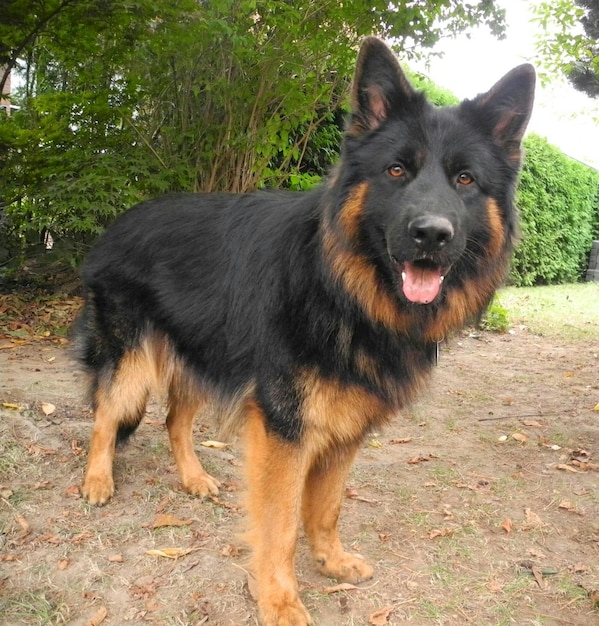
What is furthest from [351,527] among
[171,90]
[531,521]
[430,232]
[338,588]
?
[171,90]

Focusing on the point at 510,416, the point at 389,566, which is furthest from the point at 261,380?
the point at 510,416

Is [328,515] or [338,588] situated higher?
[328,515]

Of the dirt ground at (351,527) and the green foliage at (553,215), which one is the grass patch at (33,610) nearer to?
the dirt ground at (351,527)

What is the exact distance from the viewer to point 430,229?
2.44 m

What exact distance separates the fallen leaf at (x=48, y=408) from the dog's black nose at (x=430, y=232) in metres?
3.46

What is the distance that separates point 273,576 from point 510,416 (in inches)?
149

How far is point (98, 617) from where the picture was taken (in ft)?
9.02

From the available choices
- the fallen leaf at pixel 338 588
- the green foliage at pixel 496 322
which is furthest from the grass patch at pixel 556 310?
the fallen leaf at pixel 338 588

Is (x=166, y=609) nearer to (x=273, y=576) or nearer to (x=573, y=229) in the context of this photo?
(x=273, y=576)

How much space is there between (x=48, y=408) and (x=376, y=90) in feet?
11.5

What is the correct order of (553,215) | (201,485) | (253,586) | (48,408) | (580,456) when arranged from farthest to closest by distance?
(553,215) < (580,456) < (48,408) < (201,485) < (253,586)

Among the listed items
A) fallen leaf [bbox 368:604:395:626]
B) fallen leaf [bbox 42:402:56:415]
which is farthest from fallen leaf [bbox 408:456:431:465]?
fallen leaf [bbox 42:402:56:415]

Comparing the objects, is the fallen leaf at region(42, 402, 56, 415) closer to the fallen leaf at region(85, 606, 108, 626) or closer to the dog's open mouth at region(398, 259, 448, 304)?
the fallen leaf at region(85, 606, 108, 626)

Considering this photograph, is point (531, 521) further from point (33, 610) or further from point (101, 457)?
point (33, 610)
